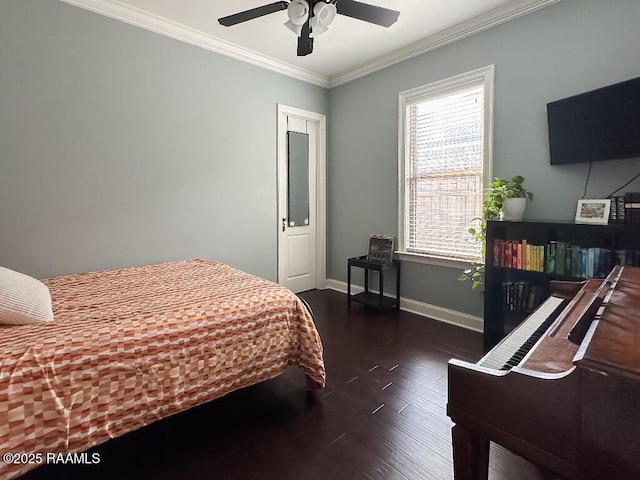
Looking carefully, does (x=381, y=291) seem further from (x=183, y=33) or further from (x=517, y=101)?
(x=183, y=33)

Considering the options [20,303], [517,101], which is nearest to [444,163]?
[517,101]

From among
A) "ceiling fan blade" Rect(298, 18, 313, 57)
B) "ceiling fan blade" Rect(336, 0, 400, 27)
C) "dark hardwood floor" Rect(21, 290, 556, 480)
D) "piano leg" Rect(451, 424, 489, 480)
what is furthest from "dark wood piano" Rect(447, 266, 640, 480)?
"ceiling fan blade" Rect(298, 18, 313, 57)

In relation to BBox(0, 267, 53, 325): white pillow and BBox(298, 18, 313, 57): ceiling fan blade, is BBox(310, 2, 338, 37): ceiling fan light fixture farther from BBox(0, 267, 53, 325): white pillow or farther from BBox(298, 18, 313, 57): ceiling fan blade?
BBox(0, 267, 53, 325): white pillow

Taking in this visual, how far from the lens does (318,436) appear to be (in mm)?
1705

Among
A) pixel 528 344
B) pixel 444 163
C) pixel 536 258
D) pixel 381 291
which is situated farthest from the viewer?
pixel 381 291

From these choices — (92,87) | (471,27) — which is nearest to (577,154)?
(471,27)

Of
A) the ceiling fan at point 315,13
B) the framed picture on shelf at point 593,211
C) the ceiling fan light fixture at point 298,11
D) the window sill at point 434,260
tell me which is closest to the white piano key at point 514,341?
the framed picture on shelf at point 593,211

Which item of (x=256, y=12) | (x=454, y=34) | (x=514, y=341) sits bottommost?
(x=514, y=341)

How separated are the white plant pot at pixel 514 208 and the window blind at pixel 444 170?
449 millimetres

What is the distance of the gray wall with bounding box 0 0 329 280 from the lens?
2463mm

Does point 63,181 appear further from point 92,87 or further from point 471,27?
point 471,27

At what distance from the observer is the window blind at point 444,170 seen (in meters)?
3.11

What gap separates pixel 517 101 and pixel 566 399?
2.75m

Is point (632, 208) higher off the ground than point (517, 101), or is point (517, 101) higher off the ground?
point (517, 101)
